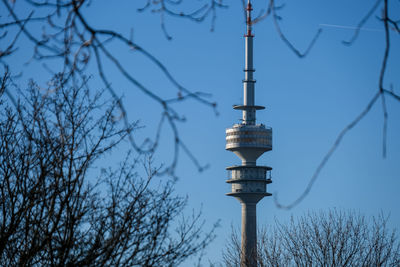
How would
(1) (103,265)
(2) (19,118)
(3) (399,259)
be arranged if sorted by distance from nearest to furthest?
(1) (103,265)
(2) (19,118)
(3) (399,259)

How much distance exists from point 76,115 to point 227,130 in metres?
107

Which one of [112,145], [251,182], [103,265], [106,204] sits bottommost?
[103,265]

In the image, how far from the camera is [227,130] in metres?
124

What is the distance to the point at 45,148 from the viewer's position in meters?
15.7

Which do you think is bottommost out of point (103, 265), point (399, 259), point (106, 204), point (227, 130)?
point (103, 265)

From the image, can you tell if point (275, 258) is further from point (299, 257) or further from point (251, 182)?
point (251, 182)

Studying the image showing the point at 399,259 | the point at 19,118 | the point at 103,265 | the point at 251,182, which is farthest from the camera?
the point at 251,182

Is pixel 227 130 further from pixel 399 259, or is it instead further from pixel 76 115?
pixel 76 115

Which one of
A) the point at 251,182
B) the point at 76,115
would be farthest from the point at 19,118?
the point at 251,182

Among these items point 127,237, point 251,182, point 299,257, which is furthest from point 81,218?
point 251,182

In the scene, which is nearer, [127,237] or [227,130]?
[127,237]

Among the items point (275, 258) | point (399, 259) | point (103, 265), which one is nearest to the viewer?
point (103, 265)

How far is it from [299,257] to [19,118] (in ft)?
99.0

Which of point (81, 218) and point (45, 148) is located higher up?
point (45, 148)
